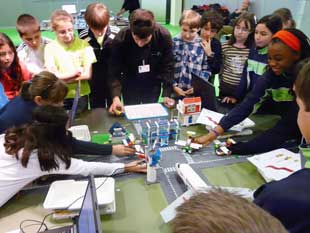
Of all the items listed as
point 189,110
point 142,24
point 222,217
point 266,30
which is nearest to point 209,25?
point 266,30

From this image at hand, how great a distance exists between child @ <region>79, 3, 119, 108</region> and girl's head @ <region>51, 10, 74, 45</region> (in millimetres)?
223

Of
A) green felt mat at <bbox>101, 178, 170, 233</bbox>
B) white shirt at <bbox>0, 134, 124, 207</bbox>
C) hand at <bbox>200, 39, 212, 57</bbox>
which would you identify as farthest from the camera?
hand at <bbox>200, 39, 212, 57</bbox>

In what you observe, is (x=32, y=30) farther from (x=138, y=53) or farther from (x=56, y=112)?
(x=56, y=112)

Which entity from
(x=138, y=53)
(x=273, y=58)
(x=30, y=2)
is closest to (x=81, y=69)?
(x=138, y=53)

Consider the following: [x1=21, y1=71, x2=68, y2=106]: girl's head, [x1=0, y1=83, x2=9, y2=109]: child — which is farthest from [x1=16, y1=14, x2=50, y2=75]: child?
[x1=21, y1=71, x2=68, y2=106]: girl's head

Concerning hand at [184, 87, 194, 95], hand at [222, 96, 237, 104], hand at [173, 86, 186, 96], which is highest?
hand at [184, 87, 194, 95]

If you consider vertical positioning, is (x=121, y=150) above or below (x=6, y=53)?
below

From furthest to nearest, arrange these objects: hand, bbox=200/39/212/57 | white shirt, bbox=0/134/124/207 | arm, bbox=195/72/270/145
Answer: hand, bbox=200/39/212/57 < arm, bbox=195/72/270/145 < white shirt, bbox=0/134/124/207

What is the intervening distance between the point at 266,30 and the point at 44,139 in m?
1.75

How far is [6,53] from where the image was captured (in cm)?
201

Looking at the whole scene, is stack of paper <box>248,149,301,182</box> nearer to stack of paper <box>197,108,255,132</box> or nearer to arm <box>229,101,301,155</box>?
arm <box>229,101,301,155</box>

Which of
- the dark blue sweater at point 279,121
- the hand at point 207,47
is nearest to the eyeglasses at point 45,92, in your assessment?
the dark blue sweater at point 279,121

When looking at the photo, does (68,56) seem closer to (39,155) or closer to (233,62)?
(39,155)

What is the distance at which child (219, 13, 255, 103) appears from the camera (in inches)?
97.9
